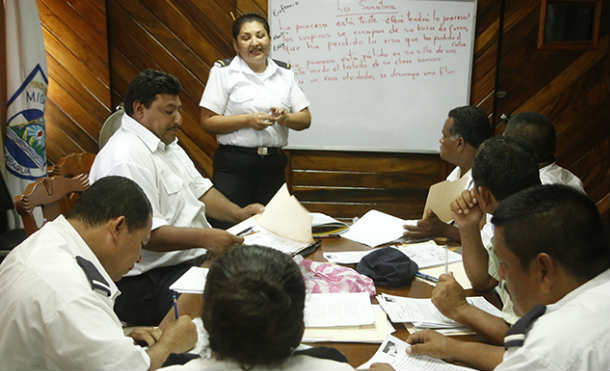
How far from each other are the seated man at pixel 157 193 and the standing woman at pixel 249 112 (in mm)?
638

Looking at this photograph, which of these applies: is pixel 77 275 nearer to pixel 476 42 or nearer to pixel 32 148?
pixel 32 148

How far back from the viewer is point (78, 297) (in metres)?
1.07

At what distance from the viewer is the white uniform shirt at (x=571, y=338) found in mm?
873

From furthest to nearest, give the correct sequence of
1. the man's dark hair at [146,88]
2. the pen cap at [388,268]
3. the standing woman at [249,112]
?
the standing woman at [249,112], the man's dark hair at [146,88], the pen cap at [388,268]

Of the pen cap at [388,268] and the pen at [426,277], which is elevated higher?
the pen cap at [388,268]

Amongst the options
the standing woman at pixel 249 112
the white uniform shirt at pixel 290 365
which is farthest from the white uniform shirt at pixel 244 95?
the white uniform shirt at pixel 290 365

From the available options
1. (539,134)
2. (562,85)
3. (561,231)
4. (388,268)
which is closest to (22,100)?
(388,268)

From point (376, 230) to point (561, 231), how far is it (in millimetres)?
1209

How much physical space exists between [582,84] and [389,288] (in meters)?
3.07

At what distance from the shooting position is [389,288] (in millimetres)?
1601

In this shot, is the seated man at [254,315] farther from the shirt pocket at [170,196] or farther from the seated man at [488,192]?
the shirt pocket at [170,196]

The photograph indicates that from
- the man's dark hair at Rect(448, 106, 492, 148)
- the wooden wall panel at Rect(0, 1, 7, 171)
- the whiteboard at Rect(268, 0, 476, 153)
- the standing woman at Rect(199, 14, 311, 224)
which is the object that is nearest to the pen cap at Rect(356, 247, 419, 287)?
the man's dark hair at Rect(448, 106, 492, 148)

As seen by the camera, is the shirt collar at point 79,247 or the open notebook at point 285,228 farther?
the open notebook at point 285,228

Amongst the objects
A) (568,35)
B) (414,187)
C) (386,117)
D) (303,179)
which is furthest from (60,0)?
(568,35)
